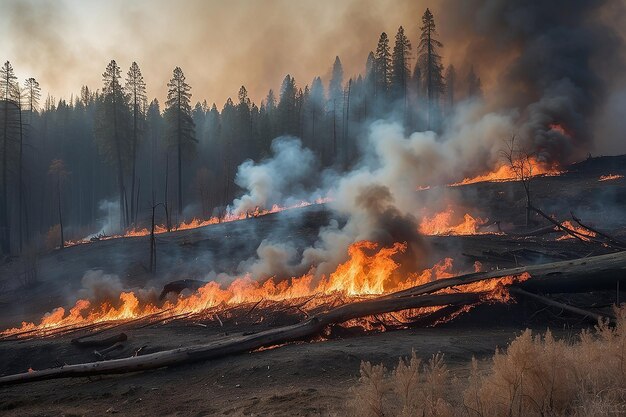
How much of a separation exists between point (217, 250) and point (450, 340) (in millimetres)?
20630

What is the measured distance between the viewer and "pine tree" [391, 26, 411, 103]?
180 feet

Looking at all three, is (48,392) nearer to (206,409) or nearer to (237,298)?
(206,409)

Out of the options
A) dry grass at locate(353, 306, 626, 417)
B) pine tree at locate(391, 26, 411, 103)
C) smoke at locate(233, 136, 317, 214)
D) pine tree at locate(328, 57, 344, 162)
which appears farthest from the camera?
pine tree at locate(328, 57, 344, 162)

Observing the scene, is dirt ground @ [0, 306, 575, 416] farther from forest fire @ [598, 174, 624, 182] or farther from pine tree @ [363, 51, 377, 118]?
pine tree @ [363, 51, 377, 118]

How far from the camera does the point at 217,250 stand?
27.2 m

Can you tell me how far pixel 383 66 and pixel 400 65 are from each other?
3.88 meters

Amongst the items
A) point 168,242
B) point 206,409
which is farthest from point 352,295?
point 168,242

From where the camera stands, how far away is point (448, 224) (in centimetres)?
2812

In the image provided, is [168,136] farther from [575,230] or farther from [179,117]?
[575,230]

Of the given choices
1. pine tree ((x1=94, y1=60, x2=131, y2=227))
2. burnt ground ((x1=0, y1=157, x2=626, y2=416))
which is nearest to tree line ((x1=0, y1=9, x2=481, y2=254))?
pine tree ((x1=94, y1=60, x2=131, y2=227))

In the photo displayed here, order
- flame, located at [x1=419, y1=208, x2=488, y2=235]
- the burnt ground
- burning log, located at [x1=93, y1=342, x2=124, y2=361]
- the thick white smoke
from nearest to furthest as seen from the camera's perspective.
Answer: the burnt ground
burning log, located at [x1=93, y1=342, x2=124, y2=361]
the thick white smoke
flame, located at [x1=419, y1=208, x2=488, y2=235]

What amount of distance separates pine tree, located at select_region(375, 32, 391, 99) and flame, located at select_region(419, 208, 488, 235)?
33.8 meters

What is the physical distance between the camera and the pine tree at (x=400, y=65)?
180 ft

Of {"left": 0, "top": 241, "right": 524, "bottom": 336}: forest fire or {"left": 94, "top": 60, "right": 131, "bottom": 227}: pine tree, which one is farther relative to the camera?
{"left": 94, "top": 60, "right": 131, "bottom": 227}: pine tree
